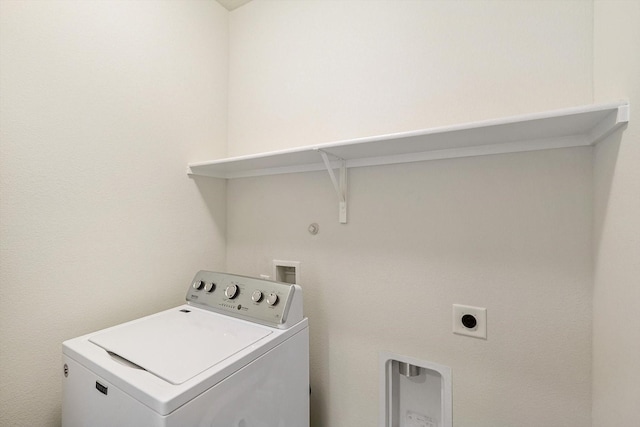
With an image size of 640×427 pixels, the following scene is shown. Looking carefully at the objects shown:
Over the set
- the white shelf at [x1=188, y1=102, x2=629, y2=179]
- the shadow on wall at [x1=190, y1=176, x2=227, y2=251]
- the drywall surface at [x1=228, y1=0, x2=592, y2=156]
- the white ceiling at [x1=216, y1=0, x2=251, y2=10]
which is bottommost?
the shadow on wall at [x1=190, y1=176, x2=227, y2=251]

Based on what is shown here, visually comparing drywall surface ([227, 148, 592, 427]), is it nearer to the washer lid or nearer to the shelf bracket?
the shelf bracket

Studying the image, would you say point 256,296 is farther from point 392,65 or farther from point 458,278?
point 392,65

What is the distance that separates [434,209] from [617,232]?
22.0 inches

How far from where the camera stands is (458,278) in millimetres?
1146

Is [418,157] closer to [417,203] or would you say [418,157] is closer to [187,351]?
[417,203]

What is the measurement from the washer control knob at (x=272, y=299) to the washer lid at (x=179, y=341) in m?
0.10

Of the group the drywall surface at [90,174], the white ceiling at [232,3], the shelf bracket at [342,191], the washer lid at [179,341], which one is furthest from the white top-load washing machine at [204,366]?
the white ceiling at [232,3]

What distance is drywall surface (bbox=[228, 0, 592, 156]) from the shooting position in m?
1.01

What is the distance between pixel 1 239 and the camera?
3.15ft

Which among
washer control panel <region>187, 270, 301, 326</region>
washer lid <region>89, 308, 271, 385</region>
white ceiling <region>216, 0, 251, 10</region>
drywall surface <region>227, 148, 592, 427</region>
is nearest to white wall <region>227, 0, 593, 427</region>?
drywall surface <region>227, 148, 592, 427</region>

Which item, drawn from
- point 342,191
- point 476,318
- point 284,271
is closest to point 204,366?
point 284,271

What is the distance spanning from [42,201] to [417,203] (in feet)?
5.14

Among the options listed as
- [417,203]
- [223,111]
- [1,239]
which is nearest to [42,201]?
[1,239]

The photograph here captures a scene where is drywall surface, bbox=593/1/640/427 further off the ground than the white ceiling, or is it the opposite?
the white ceiling
